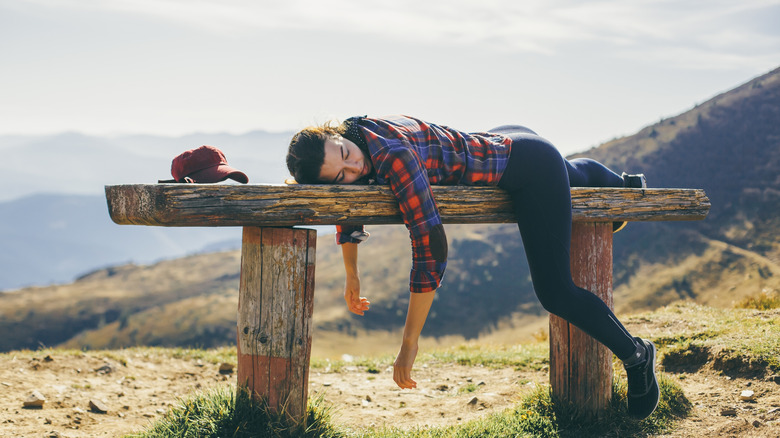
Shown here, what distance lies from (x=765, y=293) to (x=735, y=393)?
4.28 m

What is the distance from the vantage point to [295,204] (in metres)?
3.12

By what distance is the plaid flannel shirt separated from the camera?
10.2 ft

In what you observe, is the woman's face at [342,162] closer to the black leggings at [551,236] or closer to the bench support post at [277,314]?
the bench support post at [277,314]

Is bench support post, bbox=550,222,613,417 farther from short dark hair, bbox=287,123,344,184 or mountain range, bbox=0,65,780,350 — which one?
mountain range, bbox=0,65,780,350

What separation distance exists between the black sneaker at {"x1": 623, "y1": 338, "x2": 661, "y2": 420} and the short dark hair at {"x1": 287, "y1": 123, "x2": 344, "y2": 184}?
8.07 feet

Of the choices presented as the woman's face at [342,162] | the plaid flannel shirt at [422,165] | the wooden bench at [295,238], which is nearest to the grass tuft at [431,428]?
the wooden bench at [295,238]

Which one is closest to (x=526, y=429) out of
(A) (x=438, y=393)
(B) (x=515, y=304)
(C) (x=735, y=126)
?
(A) (x=438, y=393)

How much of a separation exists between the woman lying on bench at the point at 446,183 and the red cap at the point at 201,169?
0.39 metres

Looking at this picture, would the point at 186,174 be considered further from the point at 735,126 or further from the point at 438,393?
the point at 735,126

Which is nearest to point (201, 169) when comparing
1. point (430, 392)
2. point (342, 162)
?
point (342, 162)

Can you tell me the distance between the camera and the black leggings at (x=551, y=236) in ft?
11.4

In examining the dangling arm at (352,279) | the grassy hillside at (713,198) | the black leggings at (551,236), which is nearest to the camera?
the black leggings at (551,236)

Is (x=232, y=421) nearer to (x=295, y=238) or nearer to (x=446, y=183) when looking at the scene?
(x=295, y=238)

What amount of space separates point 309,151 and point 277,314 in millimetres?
1012
